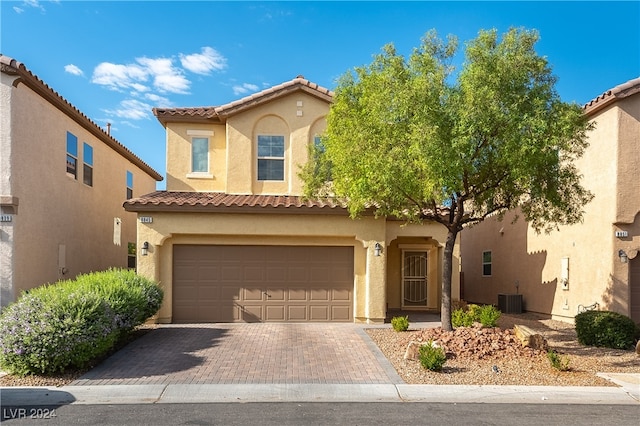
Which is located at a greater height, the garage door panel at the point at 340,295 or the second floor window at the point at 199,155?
the second floor window at the point at 199,155

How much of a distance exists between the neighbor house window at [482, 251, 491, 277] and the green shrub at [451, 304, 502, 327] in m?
9.11

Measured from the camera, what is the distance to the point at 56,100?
1423 cm

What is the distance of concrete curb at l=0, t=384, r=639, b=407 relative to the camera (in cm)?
743

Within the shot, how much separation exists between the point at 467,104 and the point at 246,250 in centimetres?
796

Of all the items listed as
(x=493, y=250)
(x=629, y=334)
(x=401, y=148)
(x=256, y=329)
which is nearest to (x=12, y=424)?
(x=256, y=329)

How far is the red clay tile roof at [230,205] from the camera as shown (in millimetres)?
13414

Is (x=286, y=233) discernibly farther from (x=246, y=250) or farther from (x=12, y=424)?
(x=12, y=424)

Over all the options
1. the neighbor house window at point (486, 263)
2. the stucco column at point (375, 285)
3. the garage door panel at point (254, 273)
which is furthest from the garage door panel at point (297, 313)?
the neighbor house window at point (486, 263)

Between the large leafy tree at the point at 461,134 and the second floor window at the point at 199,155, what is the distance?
21.2 ft

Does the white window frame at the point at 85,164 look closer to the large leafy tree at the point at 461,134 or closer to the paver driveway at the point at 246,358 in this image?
the paver driveway at the point at 246,358

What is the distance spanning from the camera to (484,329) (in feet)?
35.7

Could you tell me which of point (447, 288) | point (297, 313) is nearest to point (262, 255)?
point (297, 313)

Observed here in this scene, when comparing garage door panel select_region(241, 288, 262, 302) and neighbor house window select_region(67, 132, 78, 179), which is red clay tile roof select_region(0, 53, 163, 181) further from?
garage door panel select_region(241, 288, 262, 302)

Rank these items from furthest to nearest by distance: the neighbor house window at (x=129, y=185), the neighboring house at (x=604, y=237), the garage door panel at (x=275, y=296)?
the neighbor house window at (x=129, y=185) < the garage door panel at (x=275, y=296) < the neighboring house at (x=604, y=237)
